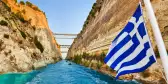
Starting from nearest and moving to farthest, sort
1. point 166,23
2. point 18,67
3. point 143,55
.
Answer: point 143,55 < point 166,23 < point 18,67

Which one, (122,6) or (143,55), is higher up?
(122,6)

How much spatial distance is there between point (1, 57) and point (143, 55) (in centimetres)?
3278

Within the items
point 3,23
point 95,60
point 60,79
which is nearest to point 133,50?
point 60,79

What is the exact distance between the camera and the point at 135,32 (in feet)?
18.4

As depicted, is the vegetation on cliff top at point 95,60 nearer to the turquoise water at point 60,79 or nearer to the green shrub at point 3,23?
Answer: the turquoise water at point 60,79

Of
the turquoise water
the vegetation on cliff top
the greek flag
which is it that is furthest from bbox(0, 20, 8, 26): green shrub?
the greek flag

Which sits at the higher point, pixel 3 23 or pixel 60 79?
pixel 3 23

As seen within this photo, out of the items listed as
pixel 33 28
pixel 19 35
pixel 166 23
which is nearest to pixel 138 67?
pixel 166 23

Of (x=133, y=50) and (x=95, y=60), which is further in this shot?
(x=95, y=60)

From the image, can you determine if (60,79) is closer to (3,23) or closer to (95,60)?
(95,60)

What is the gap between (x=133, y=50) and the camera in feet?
18.3

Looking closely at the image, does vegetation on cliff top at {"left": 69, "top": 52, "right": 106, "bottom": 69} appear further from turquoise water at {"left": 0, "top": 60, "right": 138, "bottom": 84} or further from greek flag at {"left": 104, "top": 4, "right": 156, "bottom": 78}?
greek flag at {"left": 104, "top": 4, "right": 156, "bottom": 78}

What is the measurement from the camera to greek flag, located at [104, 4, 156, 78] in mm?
5336

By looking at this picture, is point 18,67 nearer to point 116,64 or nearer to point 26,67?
point 26,67
